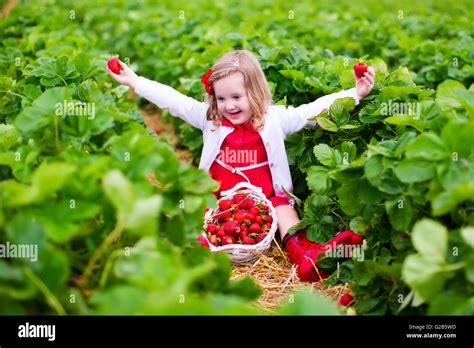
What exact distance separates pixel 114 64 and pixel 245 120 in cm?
83

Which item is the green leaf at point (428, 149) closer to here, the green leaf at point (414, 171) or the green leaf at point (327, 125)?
the green leaf at point (414, 171)

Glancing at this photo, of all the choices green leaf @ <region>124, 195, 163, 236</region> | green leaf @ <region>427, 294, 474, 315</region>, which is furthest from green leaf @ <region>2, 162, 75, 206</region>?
green leaf @ <region>427, 294, 474, 315</region>

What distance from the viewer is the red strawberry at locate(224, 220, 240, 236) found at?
335 cm

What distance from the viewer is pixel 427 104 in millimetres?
2701

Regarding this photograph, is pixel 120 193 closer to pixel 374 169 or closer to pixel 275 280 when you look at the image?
pixel 374 169

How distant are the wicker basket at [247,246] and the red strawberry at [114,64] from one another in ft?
3.12

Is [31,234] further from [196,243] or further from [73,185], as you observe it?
[196,243]

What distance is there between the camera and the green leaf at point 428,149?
2127 millimetres

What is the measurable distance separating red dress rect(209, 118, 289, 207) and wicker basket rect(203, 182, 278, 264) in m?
0.11

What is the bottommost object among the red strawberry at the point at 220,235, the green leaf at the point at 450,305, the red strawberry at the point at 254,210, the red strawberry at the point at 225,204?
the green leaf at the point at 450,305

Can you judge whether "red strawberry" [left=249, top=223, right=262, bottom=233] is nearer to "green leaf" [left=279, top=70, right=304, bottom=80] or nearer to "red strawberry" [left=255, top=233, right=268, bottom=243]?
"red strawberry" [left=255, top=233, right=268, bottom=243]

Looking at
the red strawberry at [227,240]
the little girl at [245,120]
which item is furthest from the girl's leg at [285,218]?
the red strawberry at [227,240]
